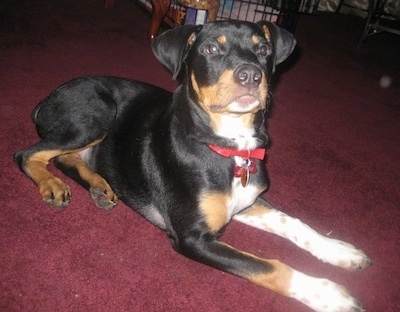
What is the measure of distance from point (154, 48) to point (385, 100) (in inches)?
163

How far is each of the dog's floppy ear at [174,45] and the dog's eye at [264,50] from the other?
430mm

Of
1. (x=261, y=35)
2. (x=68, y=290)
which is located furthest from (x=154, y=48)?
(x=68, y=290)

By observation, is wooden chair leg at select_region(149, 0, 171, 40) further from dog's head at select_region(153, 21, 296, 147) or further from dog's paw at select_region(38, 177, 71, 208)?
dog's paw at select_region(38, 177, 71, 208)

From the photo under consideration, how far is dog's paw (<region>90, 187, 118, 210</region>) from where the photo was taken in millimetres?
2676

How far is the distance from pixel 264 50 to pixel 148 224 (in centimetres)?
144

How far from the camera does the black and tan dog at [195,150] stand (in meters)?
2.18

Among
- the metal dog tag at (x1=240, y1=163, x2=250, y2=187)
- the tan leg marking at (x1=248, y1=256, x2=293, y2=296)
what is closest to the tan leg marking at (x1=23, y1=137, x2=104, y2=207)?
the metal dog tag at (x1=240, y1=163, x2=250, y2=187)

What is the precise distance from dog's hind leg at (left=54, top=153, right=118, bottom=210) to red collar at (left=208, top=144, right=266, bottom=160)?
34.3 inches

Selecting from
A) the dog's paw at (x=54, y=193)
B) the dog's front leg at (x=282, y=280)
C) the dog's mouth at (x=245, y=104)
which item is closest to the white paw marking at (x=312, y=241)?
the dog's front leg at (x=282, y=280)

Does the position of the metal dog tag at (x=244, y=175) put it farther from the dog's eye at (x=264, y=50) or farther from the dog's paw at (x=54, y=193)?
the dog's paw at (x=54, y=193)

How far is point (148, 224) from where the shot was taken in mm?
2688

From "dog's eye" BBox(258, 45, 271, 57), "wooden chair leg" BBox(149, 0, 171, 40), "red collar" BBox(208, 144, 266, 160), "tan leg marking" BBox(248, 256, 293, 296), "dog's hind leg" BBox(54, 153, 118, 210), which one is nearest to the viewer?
"tan leg marking" BBox(248, 256, 293, 296)

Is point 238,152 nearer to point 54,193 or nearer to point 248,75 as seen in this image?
point 248,75

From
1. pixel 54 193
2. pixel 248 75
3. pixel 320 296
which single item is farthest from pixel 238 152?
pixel 54 193
